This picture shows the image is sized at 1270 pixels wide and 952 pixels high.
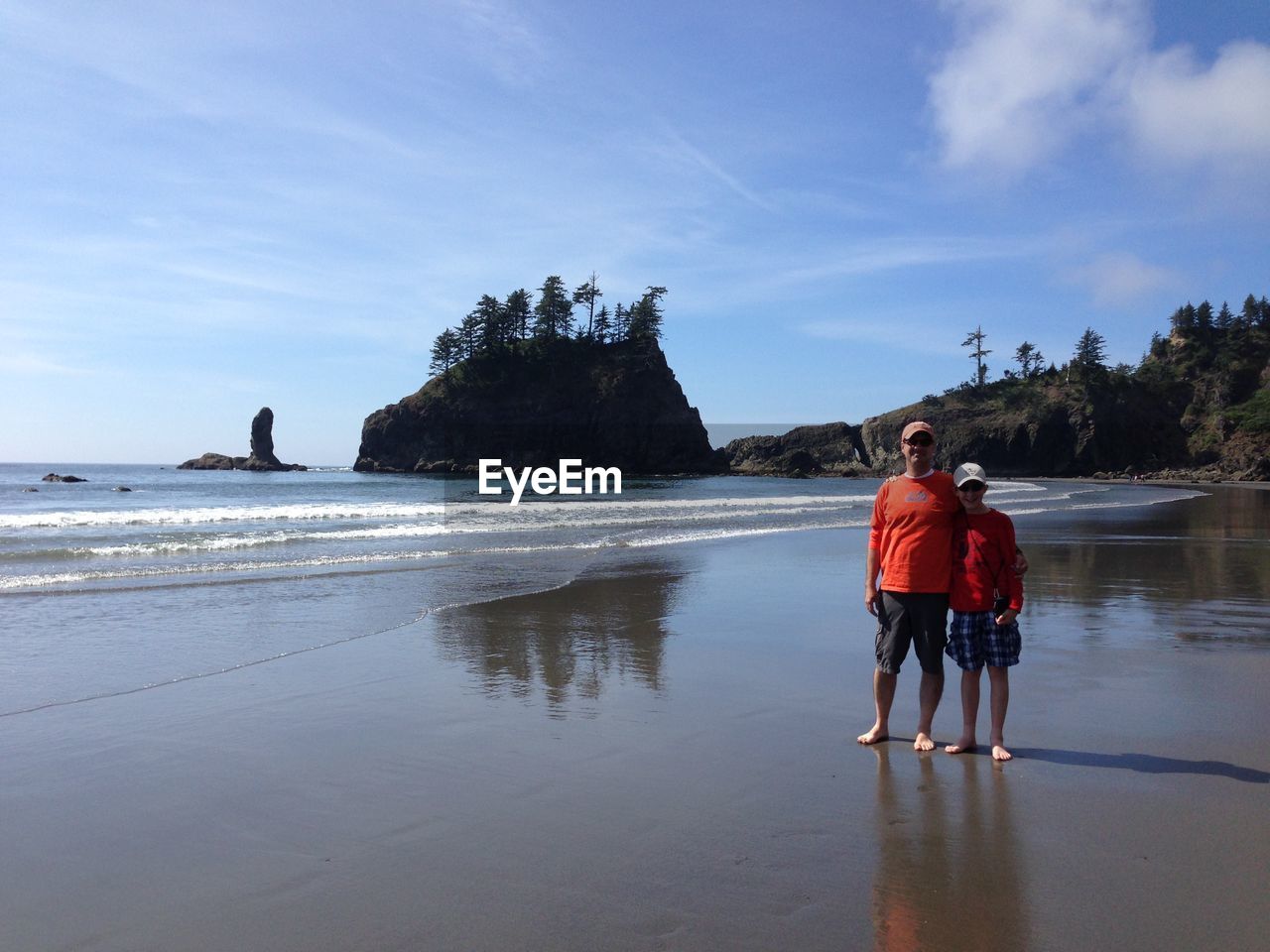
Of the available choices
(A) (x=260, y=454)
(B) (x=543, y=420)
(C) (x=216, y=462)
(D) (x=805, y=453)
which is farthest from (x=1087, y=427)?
(C) (x=216, y=462)

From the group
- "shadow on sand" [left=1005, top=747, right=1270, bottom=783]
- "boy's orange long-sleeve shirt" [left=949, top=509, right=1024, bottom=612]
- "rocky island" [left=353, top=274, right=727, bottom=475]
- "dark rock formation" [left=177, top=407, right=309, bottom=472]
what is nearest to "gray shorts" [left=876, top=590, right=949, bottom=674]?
"boy's orange long-sleeve shirt" [left=949, top=509, right=1024, bottom=612]

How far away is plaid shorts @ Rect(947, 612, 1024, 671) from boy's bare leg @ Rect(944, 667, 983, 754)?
0.19 ft

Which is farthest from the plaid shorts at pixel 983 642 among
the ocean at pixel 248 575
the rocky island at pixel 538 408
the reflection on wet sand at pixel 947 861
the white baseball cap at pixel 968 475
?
the rocky island at pixel 538 408

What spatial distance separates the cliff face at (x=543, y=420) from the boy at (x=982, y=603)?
86.0 metres

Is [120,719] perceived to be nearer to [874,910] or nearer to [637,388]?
[874,910]

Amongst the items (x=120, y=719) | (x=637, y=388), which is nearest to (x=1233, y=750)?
(x=120, y=719)

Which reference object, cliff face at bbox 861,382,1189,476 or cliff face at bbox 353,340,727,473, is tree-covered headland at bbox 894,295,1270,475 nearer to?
cliff face at bbox 861,382,1189,476

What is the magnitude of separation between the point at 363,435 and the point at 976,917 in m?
101

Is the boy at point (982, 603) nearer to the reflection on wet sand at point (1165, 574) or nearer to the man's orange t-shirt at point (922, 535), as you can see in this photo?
the man's orange t-shirt at point (922, 535)

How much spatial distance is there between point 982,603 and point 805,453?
92.4 metres

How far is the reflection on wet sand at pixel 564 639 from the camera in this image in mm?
6223

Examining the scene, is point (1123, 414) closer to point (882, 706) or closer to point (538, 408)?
point (538, 408)

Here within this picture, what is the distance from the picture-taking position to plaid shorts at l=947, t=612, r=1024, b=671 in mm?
4426

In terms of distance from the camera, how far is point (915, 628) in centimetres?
459
